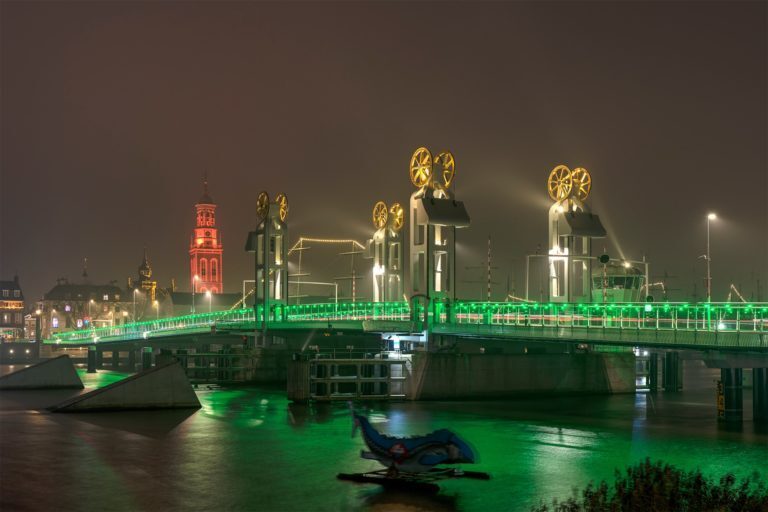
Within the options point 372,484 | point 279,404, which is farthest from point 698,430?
point 279,404

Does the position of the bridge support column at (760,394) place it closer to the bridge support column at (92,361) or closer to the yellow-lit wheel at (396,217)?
the yellow-lit wheel at (396,217)

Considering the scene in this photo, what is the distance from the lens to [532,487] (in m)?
43.8

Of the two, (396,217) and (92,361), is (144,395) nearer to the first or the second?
(396,217)

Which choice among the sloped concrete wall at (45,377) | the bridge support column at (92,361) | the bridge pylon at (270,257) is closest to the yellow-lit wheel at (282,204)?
the bridge pylon at (270,257)

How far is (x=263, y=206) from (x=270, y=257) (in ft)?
20.6

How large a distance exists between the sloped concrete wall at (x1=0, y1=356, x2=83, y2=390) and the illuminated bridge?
825 inches

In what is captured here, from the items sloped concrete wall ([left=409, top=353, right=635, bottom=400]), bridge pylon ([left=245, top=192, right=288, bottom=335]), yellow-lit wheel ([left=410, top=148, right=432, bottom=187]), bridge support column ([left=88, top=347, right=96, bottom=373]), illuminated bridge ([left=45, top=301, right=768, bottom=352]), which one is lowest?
bridge support column ([left=88, top=347, right=96, bottom=373])

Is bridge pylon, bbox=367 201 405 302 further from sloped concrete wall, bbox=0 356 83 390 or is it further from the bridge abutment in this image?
the bridge abutment

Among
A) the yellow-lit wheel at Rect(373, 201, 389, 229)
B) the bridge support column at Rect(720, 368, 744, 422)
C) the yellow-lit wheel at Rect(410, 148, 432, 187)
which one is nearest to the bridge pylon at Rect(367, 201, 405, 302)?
the yellow-lit wheel at Rect(373, 201, 389, 229)

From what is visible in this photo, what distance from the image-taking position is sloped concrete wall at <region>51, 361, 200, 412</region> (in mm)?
76812

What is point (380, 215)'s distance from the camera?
392 feet

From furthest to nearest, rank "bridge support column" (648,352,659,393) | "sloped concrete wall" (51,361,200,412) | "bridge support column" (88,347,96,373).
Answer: "bridge support column" (88,347,96,373)
"bridge support column" (648,352,659,393)
"sloped concrete wall" (51,361,200,412)

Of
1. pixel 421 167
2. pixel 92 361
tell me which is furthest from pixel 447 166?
pixel 92 361

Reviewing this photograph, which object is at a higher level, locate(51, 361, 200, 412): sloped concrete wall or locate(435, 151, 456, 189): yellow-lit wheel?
locate(435, 151, 456, 189): yellow-lit wheel
